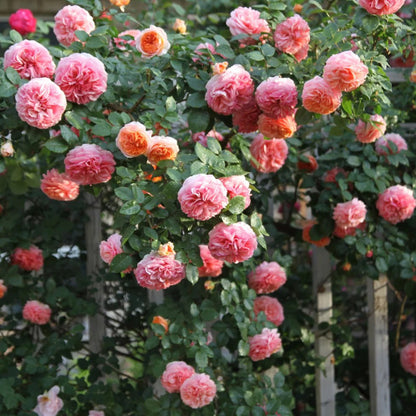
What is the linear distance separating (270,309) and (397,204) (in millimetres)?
542

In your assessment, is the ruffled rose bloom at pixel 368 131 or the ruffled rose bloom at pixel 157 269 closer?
the ruffled rose bloom at pixel 157 269

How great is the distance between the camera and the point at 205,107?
1.89 metres

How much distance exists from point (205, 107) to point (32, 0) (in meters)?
2.63

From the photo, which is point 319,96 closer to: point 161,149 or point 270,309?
point 161,149

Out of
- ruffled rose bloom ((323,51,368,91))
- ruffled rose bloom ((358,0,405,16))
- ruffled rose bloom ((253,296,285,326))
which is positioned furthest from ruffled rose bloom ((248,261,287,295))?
ruffled rose bloom ((358,0,405,16))

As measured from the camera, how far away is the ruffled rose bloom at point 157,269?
5.30 feet

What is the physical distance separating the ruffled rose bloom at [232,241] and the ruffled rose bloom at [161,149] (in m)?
0.23

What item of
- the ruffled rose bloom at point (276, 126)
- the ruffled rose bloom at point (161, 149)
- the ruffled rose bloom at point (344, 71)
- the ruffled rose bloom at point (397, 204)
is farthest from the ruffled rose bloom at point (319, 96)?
the ruffled rose bloom at point (397, 204)

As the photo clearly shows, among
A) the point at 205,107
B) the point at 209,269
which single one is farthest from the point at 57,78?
the point at 209,269

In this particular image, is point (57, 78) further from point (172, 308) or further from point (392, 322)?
point (392, 322)

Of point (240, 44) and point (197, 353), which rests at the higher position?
point (240, 44)

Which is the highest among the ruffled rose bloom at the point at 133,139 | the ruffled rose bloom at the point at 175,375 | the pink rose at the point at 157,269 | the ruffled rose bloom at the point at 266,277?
the ruffled rose bloom at the point at 133,139

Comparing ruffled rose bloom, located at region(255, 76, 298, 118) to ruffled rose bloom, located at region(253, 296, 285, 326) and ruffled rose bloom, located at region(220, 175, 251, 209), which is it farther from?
ruffled rose bloom, located at region(253, 296, 285, 326)

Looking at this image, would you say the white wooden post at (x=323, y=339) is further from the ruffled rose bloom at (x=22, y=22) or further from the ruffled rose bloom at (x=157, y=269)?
the ruffled rose bloom at (x=22, y=22)
